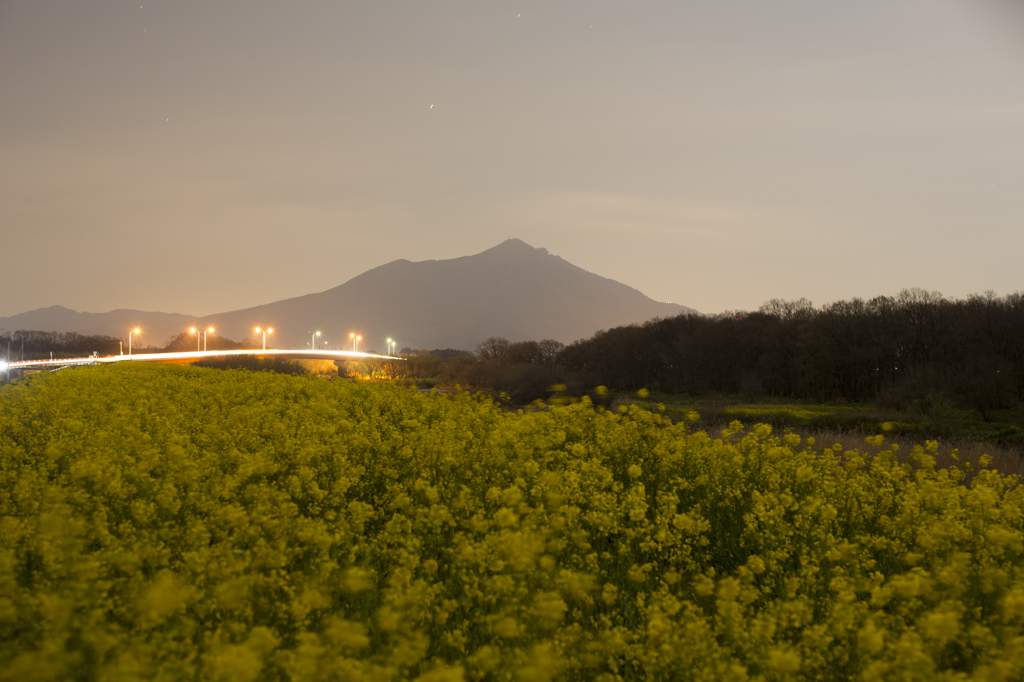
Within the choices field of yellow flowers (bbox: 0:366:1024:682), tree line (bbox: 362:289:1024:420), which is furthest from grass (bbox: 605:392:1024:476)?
field of yellow flowers (bbox: 0:366:1024:682)

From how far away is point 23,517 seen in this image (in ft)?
18.7

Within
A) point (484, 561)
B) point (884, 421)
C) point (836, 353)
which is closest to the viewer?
point (484, 561)

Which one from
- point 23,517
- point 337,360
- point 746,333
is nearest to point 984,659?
point 23,517

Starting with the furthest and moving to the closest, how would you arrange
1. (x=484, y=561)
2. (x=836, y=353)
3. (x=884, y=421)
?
1. (x=836, y=353)
2. (x=884, y=421)
3. (x=484, y=561)

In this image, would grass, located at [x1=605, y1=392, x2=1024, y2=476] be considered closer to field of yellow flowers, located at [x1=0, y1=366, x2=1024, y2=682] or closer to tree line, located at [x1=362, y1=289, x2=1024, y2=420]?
tree line, located at [x1=362, y1=289, x2=1024, y2=420]

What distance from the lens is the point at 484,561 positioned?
4.54m

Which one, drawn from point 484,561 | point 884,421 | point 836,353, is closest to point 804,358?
point 836,353

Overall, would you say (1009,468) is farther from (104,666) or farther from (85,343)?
(85,343)

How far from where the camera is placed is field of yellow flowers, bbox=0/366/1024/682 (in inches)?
139

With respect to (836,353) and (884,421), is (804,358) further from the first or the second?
(884,421)

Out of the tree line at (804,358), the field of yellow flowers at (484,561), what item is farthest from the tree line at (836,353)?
the field of yellow flowers at (484,561)

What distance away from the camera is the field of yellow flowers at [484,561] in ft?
11.6

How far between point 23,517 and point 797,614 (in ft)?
20.9

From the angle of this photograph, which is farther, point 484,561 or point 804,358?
point 804,358
